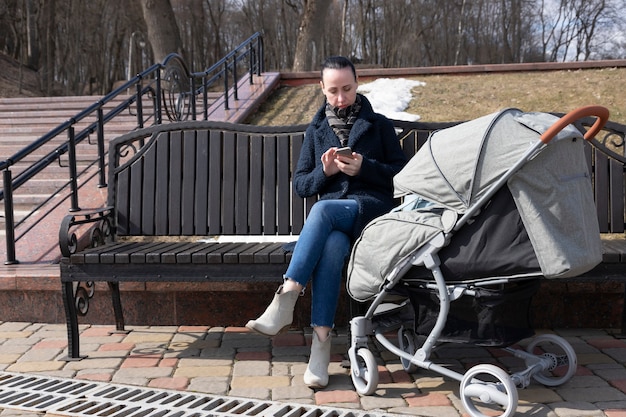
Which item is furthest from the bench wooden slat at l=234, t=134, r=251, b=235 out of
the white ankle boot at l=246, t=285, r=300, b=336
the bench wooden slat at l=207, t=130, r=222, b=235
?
the white ankle boot at l=246, t=285, r=300, b=336

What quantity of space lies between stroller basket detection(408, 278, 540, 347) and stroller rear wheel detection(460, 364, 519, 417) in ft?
0.50

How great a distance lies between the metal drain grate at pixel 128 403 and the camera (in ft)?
10.5

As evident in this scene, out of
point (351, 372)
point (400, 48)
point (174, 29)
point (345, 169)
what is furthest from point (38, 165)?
point (400, 48)

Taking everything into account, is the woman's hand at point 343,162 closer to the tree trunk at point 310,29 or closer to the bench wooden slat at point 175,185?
the bench wooden slat at point 175,185

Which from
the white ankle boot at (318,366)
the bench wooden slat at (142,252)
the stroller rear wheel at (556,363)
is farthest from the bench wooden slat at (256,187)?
the stroller rear wheel at (556,363)

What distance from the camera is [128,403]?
11.0ft

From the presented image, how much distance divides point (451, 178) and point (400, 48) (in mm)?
38227

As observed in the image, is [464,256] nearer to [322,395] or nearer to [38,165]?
[322,395]

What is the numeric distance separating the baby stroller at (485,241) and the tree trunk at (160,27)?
15.7 m

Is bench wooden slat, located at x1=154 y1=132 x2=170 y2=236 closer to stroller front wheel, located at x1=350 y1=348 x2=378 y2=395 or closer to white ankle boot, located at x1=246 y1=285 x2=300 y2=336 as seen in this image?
white ankle boot, located at x1=246 y1=285 x2=300 y2=336

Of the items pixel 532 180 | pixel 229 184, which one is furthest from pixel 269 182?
pixel 532 180

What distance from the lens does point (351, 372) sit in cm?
353

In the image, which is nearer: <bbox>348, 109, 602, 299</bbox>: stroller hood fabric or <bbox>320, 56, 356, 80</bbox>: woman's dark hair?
<bbox>348, 109, 602, 299</bbox>: stroller hood fabric

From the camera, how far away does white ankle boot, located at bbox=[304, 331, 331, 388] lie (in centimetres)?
347
